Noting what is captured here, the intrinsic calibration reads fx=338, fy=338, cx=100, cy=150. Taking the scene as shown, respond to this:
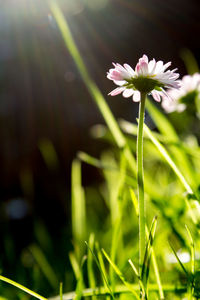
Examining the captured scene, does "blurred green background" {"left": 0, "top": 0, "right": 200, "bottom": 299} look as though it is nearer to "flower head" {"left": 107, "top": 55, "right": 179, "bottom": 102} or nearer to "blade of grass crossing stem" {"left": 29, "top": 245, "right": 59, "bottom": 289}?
"blade of grass crossing stem" {"left": 29, "top": 245, "right": 59, "bottom": 289}

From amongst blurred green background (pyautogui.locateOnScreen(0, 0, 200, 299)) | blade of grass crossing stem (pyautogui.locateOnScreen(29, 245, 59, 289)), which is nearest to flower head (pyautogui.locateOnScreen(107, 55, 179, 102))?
blade of grass crossing stem (pyautogui.locateOnScreen(29, 245, 59, 289))

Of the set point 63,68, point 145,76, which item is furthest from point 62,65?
point 145,76

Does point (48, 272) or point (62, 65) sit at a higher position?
point (62, 65)

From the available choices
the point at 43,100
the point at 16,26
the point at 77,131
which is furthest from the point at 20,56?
the point at 77,131

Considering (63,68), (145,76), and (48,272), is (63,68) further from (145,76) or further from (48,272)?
(145,76)

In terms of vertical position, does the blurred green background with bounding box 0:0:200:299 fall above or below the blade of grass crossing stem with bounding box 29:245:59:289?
above

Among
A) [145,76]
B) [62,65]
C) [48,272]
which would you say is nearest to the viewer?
[145,76]

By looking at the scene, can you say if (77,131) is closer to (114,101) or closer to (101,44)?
(114,101)

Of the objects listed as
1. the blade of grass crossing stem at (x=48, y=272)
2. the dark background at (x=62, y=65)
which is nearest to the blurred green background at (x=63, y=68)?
the dark background at (x=62, y=65)

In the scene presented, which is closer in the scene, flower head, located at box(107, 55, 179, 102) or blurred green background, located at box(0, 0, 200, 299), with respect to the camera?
flower head, located at box(107, 55, 179, 102)
